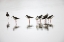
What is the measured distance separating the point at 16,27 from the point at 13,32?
14 centimetres

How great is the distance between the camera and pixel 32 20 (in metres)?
1.82

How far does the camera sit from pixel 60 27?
1.76 metres

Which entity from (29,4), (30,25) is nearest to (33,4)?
(29,4)

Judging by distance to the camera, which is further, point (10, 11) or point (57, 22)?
point (10, 11)

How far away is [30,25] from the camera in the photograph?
1817mm

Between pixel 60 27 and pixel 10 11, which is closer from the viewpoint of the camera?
pixel 60 27

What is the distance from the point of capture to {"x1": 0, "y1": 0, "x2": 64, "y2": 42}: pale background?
177 centimetres

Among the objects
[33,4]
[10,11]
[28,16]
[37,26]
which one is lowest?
[37,26]

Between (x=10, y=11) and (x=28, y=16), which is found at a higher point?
(x=10, y=11)

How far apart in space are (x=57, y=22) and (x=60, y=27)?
0.42 feet

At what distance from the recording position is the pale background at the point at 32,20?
1768mm

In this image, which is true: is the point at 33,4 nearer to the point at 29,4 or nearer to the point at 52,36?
the point at 29,4

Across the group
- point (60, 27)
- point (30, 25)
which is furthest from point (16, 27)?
point (60, 27)

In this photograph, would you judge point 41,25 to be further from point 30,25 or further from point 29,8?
point 29,8
